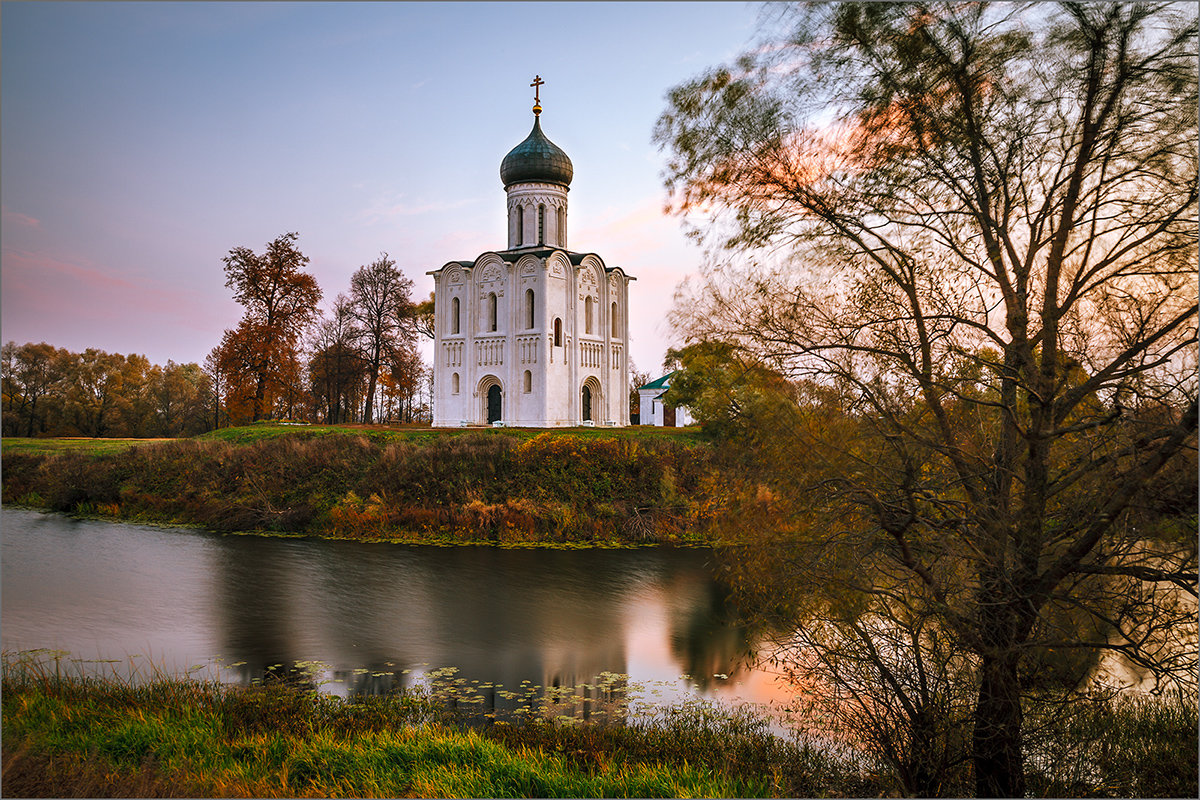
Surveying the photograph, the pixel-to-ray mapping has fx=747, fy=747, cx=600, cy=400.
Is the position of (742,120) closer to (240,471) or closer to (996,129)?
(996,129)

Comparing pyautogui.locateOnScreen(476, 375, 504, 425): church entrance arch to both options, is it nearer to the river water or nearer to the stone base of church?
the stone base of church

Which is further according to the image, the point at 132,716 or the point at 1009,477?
the point at 132,716

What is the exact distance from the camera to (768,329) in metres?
5.63

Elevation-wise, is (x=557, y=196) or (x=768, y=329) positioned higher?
(x=557, y=196)

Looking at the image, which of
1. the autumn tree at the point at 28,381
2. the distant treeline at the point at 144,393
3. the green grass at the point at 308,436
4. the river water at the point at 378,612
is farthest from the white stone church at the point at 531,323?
the river water at the point at 378,612

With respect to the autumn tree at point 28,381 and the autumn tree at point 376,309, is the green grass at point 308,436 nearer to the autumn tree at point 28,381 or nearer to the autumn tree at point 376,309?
the autumn tree at point 28,381

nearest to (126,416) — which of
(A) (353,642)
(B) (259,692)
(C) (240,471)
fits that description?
(C) (240,471)

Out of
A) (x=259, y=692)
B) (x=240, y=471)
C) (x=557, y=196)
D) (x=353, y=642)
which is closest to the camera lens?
(x=259, y=692)

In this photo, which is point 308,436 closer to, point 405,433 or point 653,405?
point 405,433

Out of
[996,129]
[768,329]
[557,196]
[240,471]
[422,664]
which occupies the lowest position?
[422,664]

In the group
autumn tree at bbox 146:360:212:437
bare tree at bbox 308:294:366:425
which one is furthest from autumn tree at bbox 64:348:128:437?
bare tree at bbox 308:294:366:425

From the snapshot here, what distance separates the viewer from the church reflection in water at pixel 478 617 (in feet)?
29.5

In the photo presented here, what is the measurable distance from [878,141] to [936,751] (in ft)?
15.2

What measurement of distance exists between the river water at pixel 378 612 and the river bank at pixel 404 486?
61.2 inches
